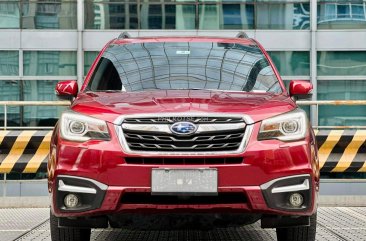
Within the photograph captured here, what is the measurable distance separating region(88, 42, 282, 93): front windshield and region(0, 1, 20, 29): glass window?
21217 mm

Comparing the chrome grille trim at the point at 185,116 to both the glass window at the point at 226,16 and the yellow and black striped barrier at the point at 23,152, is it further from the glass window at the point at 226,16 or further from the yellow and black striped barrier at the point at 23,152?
the glass window at the point at 226,16

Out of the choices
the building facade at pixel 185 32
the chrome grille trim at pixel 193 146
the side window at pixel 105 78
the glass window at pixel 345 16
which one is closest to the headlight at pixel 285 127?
the chrome grille trim at pixel 193 146

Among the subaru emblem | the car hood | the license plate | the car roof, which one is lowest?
the license plate

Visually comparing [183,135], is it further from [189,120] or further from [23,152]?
[23,152]

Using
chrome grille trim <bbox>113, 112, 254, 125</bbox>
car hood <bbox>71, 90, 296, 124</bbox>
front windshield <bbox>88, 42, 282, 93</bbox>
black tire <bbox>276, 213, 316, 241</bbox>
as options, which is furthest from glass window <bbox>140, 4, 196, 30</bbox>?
chrome grille trim <bbox>113, 112, 254, 125</bbox>

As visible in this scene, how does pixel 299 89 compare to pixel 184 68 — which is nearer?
pixel 299 89

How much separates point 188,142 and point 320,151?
16.4ft

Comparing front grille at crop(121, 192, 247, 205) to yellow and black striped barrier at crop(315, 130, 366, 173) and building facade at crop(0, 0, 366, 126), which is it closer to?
yellow and black striped barrier at crop(315, 130, 366, 173)

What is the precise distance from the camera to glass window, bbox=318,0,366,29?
89.4 ft

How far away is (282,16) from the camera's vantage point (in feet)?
89.7

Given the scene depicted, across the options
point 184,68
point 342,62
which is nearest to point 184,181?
point 184,68

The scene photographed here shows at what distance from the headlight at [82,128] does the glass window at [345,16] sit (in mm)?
22958

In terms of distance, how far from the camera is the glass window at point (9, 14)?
27.2m

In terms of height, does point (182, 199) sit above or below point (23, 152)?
above
